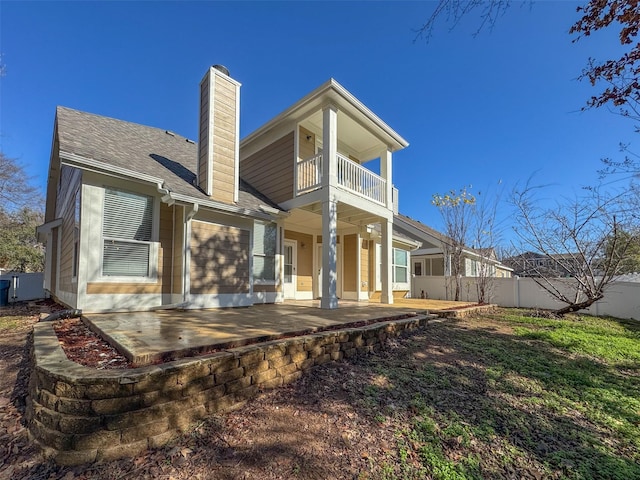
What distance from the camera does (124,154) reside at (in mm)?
6941

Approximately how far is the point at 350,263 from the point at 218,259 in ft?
18.5

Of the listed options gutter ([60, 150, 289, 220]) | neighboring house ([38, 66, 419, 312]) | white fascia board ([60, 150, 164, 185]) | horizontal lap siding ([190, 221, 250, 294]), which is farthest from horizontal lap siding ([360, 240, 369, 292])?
white fascia board ([60, 150, 164, 185])

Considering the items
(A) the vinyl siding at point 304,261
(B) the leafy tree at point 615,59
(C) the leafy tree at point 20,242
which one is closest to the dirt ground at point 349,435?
(B) the leafy tree at point 615,59

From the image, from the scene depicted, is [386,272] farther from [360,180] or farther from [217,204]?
[217,204]

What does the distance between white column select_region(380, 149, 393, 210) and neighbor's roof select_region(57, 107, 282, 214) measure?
11.7 ft

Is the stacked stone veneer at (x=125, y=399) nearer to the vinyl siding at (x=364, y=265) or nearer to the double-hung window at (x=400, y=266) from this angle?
the vinyl siding at (x=364, y=265)

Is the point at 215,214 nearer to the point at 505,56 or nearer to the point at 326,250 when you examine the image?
the point at 326,250

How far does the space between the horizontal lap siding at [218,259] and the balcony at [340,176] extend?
2.18 metres

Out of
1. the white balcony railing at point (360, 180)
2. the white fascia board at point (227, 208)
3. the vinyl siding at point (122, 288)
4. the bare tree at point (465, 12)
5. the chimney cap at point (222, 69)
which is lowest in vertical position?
the vinyl siding at point (122, 288)

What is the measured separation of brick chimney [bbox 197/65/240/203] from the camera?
24.7ft

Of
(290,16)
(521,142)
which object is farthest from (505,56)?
(290,16)

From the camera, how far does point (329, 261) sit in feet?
24.3

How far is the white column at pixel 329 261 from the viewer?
7324mm

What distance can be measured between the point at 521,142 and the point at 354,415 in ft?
39.0
